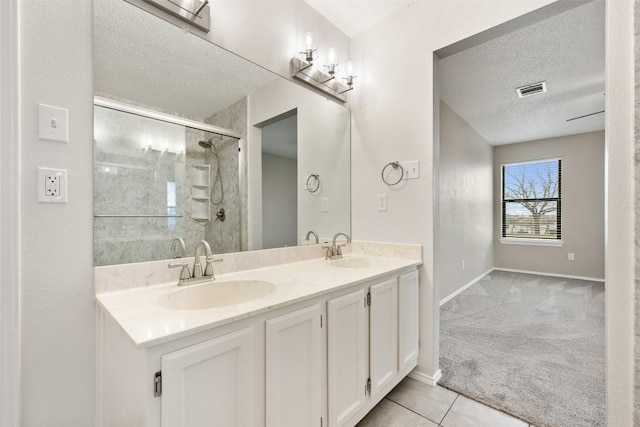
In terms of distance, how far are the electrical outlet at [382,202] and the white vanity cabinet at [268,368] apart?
667mm

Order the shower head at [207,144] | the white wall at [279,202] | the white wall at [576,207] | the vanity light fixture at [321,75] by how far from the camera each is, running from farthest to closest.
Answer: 1. the white wall at [576,207]
2. the vanity light fixture at [321,75]
3. the white wall at [279,202]
4. the shower head at [207,144]

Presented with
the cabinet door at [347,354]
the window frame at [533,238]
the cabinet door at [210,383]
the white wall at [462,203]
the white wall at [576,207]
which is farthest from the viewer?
the window frame at [533,238]

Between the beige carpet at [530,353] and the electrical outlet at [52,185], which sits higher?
the electrical outlet at [52,185]

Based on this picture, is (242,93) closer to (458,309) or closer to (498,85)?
(498,85)

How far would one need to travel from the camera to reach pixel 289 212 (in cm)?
195

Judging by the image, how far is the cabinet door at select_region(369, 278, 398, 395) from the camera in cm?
151

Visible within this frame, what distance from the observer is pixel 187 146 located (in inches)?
56.3

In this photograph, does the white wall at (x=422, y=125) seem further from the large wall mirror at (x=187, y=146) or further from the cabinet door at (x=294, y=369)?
the cabinet door at (x=294, y=369)

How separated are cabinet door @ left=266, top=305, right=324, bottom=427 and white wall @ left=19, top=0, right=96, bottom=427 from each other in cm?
73

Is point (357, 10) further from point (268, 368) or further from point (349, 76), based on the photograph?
point (268, 368)

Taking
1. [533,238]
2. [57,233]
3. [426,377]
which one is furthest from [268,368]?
[533,238]

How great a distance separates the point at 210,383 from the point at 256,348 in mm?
175

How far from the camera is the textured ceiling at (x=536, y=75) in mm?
2223

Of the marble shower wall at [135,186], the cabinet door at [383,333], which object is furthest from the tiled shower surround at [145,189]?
the cabinet door at [383,333]
